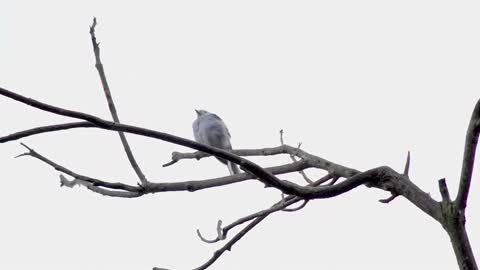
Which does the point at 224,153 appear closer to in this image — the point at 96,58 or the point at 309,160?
the point at 96,58

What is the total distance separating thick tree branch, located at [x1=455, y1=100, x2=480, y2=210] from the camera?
184 centimetres

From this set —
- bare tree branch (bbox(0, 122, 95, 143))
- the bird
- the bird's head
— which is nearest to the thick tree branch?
bare tree branch (bbox(0, 122, 95, 143))

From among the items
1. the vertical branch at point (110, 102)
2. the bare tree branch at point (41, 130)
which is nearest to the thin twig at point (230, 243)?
the vertical branch at point (110, 102)

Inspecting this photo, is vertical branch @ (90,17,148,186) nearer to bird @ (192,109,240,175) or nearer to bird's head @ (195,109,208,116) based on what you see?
bird @ (192,109,240,175)

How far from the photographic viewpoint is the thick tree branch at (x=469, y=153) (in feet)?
6.02

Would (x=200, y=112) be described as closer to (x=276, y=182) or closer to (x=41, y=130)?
(x=276, y=182)

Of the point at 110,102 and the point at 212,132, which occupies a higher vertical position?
the point at 212,132

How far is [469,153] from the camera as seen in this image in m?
1.88

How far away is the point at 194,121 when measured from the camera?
8.12 m

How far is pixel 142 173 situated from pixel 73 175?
0.26 meters

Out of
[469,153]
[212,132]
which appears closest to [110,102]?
[469,153]

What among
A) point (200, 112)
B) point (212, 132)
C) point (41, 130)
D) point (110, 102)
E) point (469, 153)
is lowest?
point (469, 153)

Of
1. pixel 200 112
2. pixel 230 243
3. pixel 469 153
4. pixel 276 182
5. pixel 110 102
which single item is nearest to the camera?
pixel 469 153

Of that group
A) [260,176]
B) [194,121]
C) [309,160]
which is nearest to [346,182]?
[260,176]
